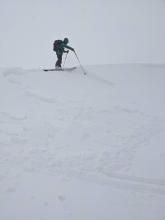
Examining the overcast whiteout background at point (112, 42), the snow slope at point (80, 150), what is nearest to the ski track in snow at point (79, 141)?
the snow slope at point (80, 150)

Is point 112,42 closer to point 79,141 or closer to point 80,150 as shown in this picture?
point 79,141

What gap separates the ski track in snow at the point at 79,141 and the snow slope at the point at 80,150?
23 millimetres

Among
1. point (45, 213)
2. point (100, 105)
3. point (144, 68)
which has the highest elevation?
point (144, 68)

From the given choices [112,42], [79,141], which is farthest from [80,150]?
[112,42]

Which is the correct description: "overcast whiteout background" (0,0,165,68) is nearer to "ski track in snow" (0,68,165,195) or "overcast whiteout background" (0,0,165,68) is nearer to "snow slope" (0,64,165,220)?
"snow slope" (0,64,165,220)

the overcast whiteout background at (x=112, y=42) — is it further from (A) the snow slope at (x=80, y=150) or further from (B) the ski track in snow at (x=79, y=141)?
(B) the ski track in snow at (x=79, y=141)

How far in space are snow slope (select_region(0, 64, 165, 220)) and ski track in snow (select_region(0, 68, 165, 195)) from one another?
0.9 inches

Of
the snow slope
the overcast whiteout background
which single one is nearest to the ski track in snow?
the snow slope

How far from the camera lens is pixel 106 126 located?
10711 mm

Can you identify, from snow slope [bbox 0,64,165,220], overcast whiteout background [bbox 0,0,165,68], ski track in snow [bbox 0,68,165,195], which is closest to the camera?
snow slope [bbox 0,64,165,220]

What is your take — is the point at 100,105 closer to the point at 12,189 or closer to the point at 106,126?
the point at 106,126

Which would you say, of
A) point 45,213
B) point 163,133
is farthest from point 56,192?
point 163,133

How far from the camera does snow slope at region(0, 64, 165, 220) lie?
7.39 metres

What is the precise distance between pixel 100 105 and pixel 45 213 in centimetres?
569
